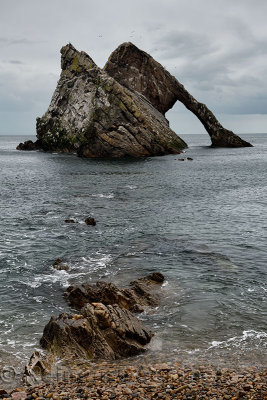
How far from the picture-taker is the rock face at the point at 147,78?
5625 inches

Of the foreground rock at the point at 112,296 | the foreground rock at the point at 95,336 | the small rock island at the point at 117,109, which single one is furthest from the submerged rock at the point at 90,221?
the small rock island at the point at 117,109

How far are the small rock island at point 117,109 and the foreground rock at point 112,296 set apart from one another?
90.2 metres

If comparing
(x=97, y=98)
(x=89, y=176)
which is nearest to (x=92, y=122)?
(x=97, y=98)

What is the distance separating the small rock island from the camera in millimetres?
113344

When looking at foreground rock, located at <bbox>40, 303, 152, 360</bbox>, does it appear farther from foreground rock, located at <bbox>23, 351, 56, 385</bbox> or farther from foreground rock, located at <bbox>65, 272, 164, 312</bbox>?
foreground rock, located at <bbox>65, 272, 164, 312</bbox>

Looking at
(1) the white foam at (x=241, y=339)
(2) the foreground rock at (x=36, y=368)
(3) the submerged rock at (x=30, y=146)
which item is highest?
(3) the submerged rock at (x=30, y=146)

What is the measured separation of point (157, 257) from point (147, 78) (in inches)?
4893

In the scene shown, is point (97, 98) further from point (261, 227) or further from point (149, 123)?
point (261, 227)

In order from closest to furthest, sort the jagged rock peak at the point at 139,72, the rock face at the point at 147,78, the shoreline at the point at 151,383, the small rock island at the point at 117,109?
the shoreline at the point at 151,383 < the small rock island at the point at 117,109 < the jagged rock peak at the point at 139,72 < the rock face at the point at 147,78

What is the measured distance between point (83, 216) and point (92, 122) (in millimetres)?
74238

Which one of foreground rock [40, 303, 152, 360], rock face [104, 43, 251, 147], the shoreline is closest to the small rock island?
rock face [104, 43, 251, 147]

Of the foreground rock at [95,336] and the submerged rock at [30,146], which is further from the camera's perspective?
the submerged rock at [30,146]

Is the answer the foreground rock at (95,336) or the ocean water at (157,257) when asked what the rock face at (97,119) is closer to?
the ocean water at (157,257)

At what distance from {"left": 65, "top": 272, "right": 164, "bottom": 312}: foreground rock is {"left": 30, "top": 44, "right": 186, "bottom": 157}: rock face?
3553 inches
